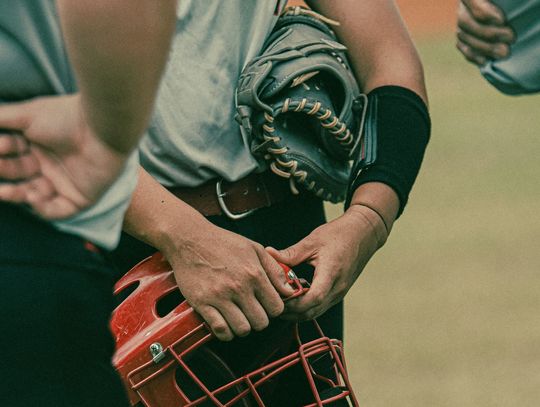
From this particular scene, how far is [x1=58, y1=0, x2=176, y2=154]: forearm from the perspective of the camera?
51.2 inches

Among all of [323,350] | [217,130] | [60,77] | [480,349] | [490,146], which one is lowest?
[490,146]

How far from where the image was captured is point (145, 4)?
4.29 feet

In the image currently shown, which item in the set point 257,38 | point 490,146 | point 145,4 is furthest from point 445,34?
point 145,4

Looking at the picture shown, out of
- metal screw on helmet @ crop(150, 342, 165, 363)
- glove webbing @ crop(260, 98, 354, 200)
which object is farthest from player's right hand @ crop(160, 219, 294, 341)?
glove webbing @ crop(260, 98, 354, 200)

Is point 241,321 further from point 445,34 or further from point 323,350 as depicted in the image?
point 445,34

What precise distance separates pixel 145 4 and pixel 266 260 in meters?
0.98

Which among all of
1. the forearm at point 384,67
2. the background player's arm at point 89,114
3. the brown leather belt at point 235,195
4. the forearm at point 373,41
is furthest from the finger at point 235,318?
the background player's arm at point 89,114

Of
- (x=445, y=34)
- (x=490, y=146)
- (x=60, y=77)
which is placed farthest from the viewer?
(x=445, y=34)

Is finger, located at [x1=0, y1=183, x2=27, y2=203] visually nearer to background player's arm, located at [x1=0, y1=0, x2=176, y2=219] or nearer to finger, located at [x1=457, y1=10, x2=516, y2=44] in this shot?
background player's arm, located at [x1=0, y1=0, x2=176, y2=219]

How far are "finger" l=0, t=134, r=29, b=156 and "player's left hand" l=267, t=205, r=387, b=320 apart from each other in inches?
35.8

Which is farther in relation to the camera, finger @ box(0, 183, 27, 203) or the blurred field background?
the blurred field background

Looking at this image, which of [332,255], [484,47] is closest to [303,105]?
[332,255]

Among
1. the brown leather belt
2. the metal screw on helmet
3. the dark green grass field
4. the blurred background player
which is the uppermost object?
the blurred background player

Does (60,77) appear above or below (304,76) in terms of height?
above
